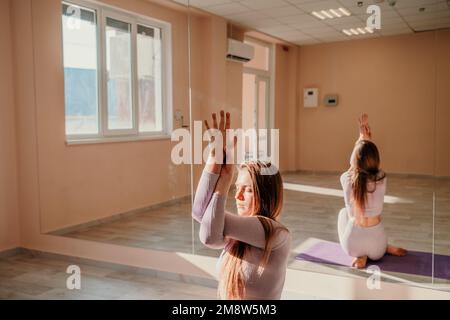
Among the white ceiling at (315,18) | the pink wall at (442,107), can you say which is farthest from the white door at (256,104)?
the pink wall at (442,107)

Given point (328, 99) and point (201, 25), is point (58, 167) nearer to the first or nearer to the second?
point (201, 25)

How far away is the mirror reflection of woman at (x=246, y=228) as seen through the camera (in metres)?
1.44

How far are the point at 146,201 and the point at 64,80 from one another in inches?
57.7

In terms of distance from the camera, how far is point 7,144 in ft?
14.6

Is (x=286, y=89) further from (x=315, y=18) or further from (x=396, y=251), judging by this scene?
(x=396, y=251)

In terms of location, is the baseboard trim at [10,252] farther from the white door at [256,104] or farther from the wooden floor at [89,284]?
the white door at [256,104]

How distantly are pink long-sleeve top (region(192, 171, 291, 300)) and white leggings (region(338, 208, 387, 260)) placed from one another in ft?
6.30

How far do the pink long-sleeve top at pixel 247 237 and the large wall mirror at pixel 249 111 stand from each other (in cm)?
97

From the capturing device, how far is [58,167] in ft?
14.9

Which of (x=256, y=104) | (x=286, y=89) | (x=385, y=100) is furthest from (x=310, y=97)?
(x=385, y=100)

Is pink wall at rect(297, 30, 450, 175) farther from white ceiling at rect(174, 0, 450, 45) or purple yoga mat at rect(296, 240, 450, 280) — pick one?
purple yoga mat at rect(296, 240, 450, 280)

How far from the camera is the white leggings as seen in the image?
324 centimetres

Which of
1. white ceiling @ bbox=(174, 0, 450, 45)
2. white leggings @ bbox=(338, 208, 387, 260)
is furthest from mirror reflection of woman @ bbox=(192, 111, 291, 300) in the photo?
white ceiling @ bbox=(174, 0, 450, 45)

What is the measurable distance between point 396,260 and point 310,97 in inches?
52.2
